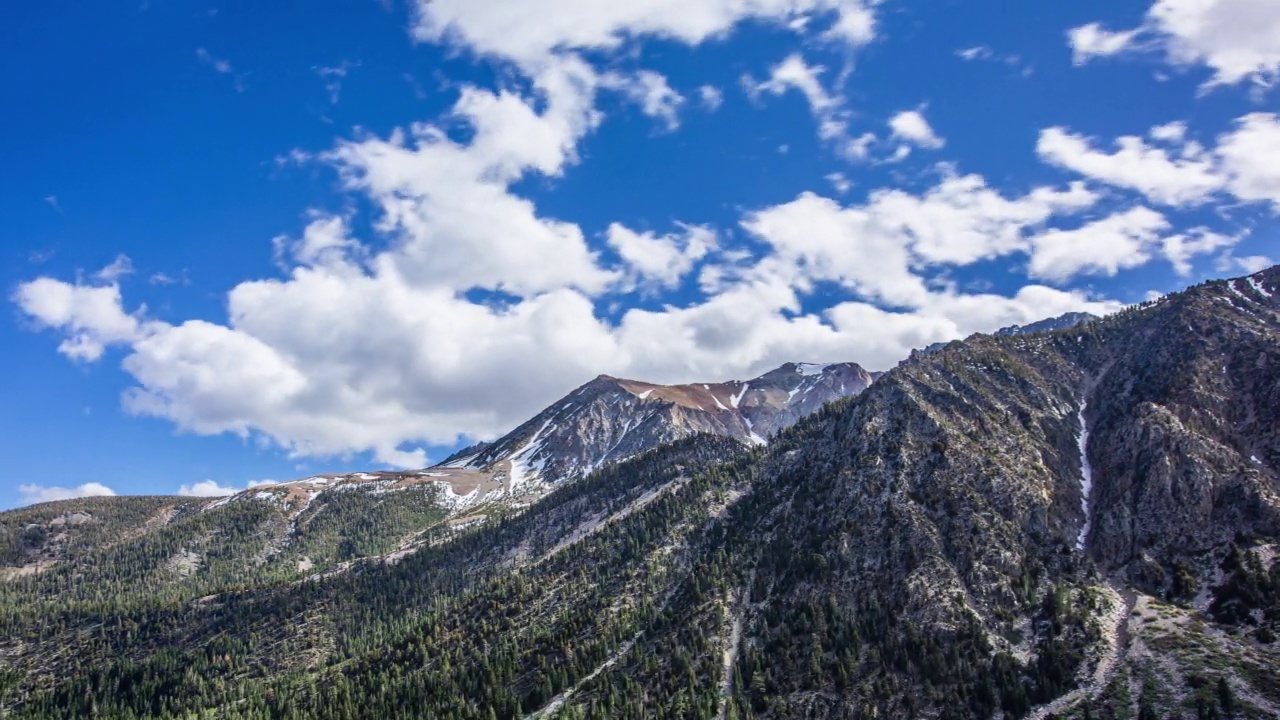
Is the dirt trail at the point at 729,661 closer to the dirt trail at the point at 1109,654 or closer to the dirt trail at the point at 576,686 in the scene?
the dirt trail at the point at 576,686

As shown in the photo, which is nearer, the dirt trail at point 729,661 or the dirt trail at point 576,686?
the dirt trail at point 729,661

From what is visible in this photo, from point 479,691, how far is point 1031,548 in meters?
147

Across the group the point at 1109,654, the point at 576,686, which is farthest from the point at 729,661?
the point at 1109,654

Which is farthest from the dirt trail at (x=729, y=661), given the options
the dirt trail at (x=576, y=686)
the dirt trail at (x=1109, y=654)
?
the dirt trail at (x=1109, y=654)

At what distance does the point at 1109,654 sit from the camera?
149 m

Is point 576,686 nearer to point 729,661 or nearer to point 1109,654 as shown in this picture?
point 729,661

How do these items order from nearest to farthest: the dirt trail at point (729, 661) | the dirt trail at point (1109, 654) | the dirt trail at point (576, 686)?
the dirt trail at point (1109, 654) < the dirt trail at point (729, 661) < the dirt trail at point (576, 686)

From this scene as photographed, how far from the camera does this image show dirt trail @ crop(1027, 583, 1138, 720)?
13812 cm

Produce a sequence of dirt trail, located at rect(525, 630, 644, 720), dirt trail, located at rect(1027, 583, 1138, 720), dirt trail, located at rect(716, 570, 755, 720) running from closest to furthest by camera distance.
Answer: dirt trail, located at rect(1027, 583, 1138, 720) → dirt trail, located at rect(716, 570, 755, 720) → dirt trail, located at rect(525, 630, 644, 720)

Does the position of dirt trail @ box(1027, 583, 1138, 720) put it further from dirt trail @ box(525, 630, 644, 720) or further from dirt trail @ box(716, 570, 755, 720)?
dirt trail @ box(525, 630, 644, 720)

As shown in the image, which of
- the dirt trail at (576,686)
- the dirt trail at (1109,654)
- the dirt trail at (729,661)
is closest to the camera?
A: the dirt trail at (1109,654)

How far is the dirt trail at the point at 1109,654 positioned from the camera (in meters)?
138

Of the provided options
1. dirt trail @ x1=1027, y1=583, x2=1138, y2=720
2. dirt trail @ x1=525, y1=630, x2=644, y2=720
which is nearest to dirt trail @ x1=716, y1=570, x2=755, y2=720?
dirt trail @ x1=525, y1=630, x2=644, y2=720

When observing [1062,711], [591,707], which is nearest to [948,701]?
[1062,711]
